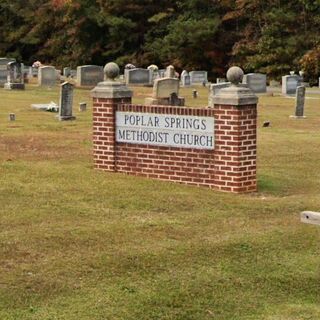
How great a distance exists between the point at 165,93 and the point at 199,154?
904 cm

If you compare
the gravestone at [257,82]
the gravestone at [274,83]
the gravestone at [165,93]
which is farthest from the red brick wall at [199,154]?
the gravestone at [274,83]

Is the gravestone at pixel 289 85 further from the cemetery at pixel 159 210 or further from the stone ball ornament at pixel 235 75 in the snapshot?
the stone ball ornament at pixel 235 75

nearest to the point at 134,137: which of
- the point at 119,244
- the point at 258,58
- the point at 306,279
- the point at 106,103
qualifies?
the point at 106,103

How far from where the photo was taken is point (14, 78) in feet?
108

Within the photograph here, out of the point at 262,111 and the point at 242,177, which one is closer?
the point at 242,177

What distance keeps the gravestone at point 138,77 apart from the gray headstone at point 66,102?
1818 cm

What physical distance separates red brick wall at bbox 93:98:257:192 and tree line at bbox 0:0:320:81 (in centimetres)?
3581

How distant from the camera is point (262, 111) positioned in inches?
992

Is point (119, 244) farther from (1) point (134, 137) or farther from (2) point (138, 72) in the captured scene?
(2) point (138, 72)

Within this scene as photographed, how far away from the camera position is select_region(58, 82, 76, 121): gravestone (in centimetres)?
2020

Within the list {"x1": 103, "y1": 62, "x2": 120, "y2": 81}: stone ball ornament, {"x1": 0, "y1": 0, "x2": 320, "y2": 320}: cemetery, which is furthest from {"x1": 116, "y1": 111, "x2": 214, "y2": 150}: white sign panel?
{"x1": 103, "y1": 62, "x2": 120, "y2": 81}: stone ball ornament

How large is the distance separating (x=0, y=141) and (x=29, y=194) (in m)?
5.90

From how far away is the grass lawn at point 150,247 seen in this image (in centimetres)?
614

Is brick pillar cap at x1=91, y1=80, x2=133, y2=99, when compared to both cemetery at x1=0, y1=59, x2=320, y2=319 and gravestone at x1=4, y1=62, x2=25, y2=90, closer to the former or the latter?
cemetery at x1=0, y1=59, x2=320, y2=319
